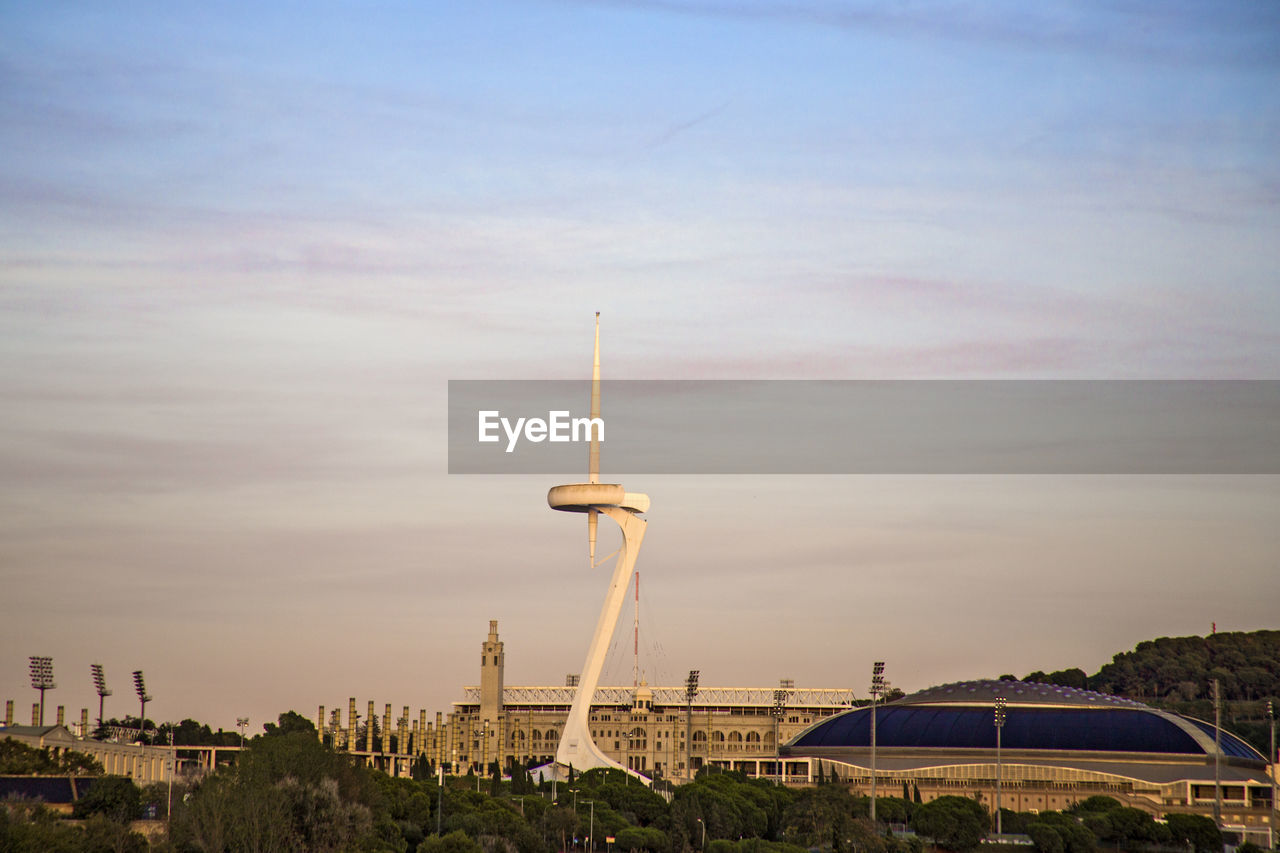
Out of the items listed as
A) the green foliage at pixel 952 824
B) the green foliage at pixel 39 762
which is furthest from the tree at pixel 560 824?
the green foliage at pixel 39 762

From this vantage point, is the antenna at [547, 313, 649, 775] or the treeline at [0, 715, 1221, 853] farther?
the antenna at [547, 313, 649, 775]

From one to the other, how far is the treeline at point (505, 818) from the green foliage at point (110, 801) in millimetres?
74

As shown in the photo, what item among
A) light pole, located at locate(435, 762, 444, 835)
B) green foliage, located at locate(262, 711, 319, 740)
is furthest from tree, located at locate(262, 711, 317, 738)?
light pole, located at locate(435, 762, 444, 835)

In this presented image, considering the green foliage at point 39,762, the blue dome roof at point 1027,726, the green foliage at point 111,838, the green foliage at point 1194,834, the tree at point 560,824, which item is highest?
the blue dome roof at point 1027,726

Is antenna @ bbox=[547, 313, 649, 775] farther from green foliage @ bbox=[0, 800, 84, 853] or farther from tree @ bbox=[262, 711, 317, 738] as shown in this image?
green foliage @ bbox=[0, 800, 84, 853]

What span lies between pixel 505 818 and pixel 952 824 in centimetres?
3165

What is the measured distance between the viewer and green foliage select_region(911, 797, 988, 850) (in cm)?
10062

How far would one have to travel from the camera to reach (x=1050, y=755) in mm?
145250

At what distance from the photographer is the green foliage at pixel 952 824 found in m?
101

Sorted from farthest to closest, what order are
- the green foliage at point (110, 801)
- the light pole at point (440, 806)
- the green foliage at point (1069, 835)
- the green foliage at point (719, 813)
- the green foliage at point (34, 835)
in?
the green foliage at point (1069, 835), the green foliage at point (719, 813), the light pole at point (440, 806), the green foliage at point (110, 801), the green foliage at point (34, 835)

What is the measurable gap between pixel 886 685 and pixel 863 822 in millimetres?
23280

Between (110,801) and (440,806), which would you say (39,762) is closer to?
(110,801)

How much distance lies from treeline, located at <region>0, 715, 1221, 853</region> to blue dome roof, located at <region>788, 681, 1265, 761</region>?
23071 millimetres

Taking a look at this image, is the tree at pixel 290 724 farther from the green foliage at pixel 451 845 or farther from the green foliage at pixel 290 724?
the green foliage at pixel 451 845
